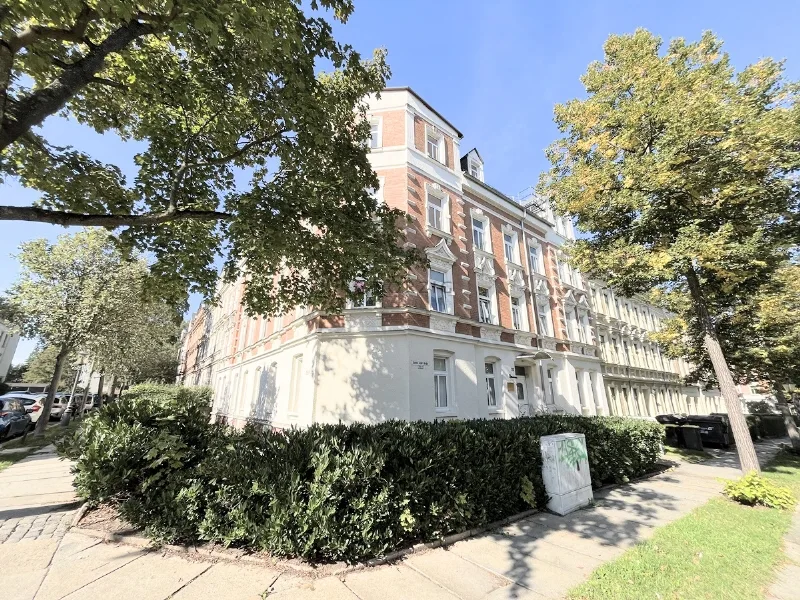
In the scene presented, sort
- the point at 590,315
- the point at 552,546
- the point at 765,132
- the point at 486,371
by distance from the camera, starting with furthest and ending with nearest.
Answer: the point at 590,315, the point at 486,371, the point at 765,132, the point at 552,546

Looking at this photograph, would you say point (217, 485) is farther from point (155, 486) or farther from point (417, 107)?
point (417, 107)

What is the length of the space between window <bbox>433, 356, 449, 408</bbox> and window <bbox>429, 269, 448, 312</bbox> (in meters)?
2.10

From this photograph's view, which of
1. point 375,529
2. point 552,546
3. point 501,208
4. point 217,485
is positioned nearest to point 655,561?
point 552,546

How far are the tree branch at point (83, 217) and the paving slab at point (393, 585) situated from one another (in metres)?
6.87

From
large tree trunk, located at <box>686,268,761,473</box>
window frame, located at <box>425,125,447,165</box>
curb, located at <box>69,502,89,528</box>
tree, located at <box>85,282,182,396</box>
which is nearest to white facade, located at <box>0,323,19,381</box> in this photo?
tree, located at <box>85,282,182,396</box>

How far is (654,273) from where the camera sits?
31.1 ft

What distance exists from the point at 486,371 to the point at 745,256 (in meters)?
9.23

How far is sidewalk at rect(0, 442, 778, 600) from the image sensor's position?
3.68m

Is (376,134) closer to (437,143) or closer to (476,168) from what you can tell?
(437,143)

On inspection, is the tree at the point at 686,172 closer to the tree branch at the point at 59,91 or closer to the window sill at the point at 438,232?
the window sill at the point at 438,232

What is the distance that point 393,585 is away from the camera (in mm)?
3990

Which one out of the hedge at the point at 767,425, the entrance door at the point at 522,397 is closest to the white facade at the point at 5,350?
the entrance door at the point at 522,397

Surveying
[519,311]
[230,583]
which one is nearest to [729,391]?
[519,311]

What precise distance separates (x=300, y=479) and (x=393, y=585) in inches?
68.7
